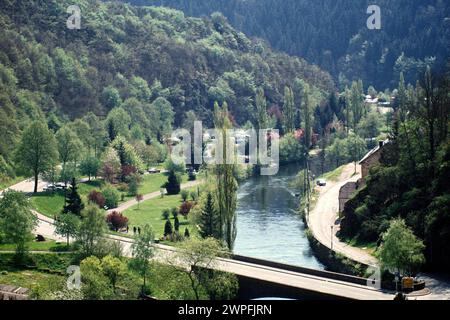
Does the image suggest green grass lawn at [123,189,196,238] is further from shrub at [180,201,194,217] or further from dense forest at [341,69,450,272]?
dense forest at [341,69,450,272]

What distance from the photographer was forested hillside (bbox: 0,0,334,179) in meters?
130

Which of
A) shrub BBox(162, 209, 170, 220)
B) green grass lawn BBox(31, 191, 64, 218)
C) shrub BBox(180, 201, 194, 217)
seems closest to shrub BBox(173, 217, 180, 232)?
shrub BBox(162, 209, 170, 220)

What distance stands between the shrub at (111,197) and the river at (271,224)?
11.4 meters

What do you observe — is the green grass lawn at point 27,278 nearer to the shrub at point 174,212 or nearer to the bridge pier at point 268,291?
the bridge pier at point 268,291

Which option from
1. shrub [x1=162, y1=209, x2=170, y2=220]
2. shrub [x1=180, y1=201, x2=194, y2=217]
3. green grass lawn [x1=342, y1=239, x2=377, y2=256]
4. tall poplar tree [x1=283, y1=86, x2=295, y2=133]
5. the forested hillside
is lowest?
green grass lawn [x1=342, y1=239, x2=377, y2=256]

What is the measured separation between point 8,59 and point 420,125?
70585 millimetres

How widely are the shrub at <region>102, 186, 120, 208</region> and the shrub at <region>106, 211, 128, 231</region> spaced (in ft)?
30.0

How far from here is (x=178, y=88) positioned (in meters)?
160

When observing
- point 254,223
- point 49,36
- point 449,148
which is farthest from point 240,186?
point 49,36

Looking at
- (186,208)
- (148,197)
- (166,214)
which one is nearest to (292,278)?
(166,214)

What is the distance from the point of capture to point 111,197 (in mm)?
92562

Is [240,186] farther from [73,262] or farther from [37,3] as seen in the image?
[37,3]

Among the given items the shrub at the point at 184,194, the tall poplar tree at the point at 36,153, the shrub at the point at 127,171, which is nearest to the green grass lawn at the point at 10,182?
the tall poplar tree at the point at 36,153

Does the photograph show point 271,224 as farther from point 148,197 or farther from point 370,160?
point 148,197
